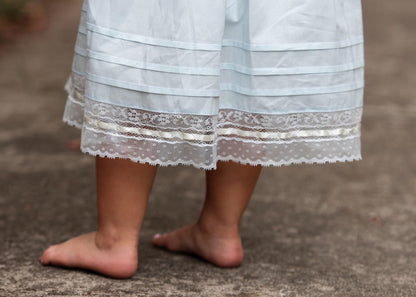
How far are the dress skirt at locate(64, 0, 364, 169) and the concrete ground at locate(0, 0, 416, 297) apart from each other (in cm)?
32

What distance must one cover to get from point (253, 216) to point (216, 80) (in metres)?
0.80

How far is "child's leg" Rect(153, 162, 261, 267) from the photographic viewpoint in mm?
1694

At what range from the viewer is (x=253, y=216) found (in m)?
2.16

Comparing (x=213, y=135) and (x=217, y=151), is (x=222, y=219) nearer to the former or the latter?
(x=217, y=151)

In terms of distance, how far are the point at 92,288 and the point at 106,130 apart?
1.20 ft

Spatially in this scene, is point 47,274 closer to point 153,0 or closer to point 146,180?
point 146,180

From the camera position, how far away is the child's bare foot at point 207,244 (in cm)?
175

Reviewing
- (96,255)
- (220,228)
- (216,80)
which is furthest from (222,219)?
(216,80)

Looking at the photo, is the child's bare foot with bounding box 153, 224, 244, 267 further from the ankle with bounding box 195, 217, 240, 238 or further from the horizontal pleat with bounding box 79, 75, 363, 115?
the horizontal pleat with bounding box 79, 75, 363, 115

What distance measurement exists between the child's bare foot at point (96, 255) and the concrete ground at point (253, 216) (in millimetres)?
24

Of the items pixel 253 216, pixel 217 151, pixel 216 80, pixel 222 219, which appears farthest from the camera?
pixel 253 216

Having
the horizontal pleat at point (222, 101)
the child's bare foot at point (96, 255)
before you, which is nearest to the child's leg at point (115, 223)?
the child's bare foot at point (96, 255)

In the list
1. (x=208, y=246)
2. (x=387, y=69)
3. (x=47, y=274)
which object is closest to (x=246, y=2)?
(x=208, y=246)

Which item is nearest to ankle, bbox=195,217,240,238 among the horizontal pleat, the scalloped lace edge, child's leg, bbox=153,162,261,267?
child's leg, bbox=153,162,261,267
